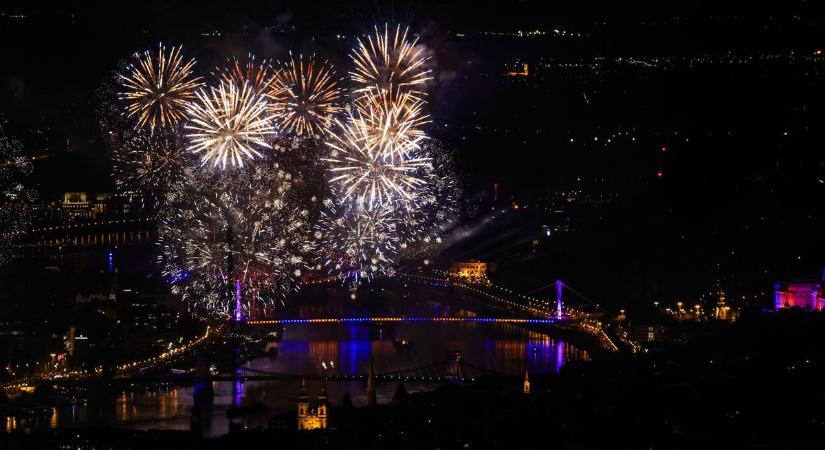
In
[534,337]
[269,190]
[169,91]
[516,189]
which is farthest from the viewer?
[516,189]

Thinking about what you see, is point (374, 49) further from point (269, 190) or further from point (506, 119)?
point (506, 119)

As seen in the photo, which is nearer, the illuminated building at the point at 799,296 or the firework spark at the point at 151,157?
the firework spark at the point at 151,157

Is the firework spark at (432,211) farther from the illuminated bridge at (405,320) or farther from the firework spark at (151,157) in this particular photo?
the firework spark at (151,157)

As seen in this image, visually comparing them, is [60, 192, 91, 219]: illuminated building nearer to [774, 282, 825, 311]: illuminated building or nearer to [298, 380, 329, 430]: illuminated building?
[298, 380, 329, 430]: illuminated building

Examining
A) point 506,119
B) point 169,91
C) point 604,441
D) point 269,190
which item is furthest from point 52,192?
point 604,441

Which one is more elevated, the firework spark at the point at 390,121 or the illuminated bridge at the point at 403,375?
the firework spark at the point at 390,121

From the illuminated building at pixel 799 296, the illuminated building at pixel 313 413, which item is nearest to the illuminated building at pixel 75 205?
the illuminated building at pixel 313 413
